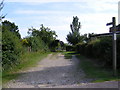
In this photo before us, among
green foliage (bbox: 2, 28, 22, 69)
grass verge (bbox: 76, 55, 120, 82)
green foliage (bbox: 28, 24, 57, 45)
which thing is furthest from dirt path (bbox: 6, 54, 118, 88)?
green foliage (bbox: 28, 24, 57, 45)

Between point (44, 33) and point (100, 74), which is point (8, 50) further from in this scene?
point (44, 33)

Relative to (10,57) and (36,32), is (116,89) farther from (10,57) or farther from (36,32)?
(36,32)

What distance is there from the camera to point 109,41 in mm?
10766

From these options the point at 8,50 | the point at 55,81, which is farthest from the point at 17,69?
the point at 55,81

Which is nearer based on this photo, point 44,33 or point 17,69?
point 17,69

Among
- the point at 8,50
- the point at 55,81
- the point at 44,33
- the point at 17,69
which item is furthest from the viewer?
the point at 44,33

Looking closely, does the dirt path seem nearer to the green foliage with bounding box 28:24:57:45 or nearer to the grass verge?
the grass verge

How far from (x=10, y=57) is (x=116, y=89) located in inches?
251

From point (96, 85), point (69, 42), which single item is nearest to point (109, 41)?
point (96, 85)

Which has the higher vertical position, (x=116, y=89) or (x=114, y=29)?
(x=114, y=29)

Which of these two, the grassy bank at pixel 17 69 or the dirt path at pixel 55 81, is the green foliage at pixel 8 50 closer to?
the grassy bank at pixel 17 69

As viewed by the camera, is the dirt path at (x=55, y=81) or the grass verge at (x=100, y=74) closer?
the dirt path at (x=55, y=81)

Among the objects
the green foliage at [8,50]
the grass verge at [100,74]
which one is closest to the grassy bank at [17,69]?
the green foliage at [8,50]

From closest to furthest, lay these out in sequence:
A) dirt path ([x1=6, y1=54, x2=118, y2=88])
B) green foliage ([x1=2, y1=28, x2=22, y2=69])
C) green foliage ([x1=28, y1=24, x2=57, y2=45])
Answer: dirt path ([x1=6, y1=54, x2=118, y2=88])
green foliage ([x1=2, y1=28, x2=22, y2=69])
green foliage ([x1=28, y1=24, x2=57, y2=45])
